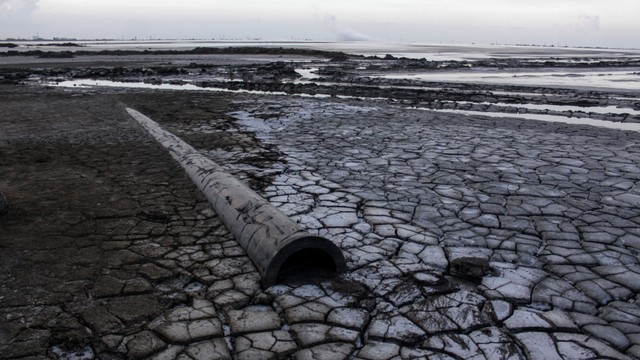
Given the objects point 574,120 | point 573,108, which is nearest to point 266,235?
point 574,120

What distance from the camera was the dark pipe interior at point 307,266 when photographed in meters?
3.72

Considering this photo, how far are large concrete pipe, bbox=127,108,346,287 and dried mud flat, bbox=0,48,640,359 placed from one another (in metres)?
0.14

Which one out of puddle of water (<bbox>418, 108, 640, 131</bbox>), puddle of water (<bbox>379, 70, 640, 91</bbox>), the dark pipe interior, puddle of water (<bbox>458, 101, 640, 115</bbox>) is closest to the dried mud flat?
the dark pipe interior

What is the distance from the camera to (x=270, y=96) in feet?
53.7

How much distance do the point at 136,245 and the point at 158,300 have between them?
1037mm

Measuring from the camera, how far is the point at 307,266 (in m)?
3.87

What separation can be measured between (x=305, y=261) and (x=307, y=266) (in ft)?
0.14

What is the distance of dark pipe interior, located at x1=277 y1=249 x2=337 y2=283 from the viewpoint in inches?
146

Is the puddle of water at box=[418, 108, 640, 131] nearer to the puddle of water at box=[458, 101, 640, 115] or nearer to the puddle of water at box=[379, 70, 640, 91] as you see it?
the puddle of water at box=[458, 101, 640, 115]

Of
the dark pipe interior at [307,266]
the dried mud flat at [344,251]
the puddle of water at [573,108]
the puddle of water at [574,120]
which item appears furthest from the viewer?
the puddle of water at [573,108]

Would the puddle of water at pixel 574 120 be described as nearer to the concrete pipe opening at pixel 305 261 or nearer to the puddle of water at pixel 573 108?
the puddle of water at pixel 573 108

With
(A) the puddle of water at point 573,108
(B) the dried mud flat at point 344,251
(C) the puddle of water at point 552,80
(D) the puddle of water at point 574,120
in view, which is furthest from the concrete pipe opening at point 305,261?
(C) the puddle of water at point 552,80

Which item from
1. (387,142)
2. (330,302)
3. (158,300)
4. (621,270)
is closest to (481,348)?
(330,302)

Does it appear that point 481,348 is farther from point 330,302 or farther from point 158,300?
point 158,300
